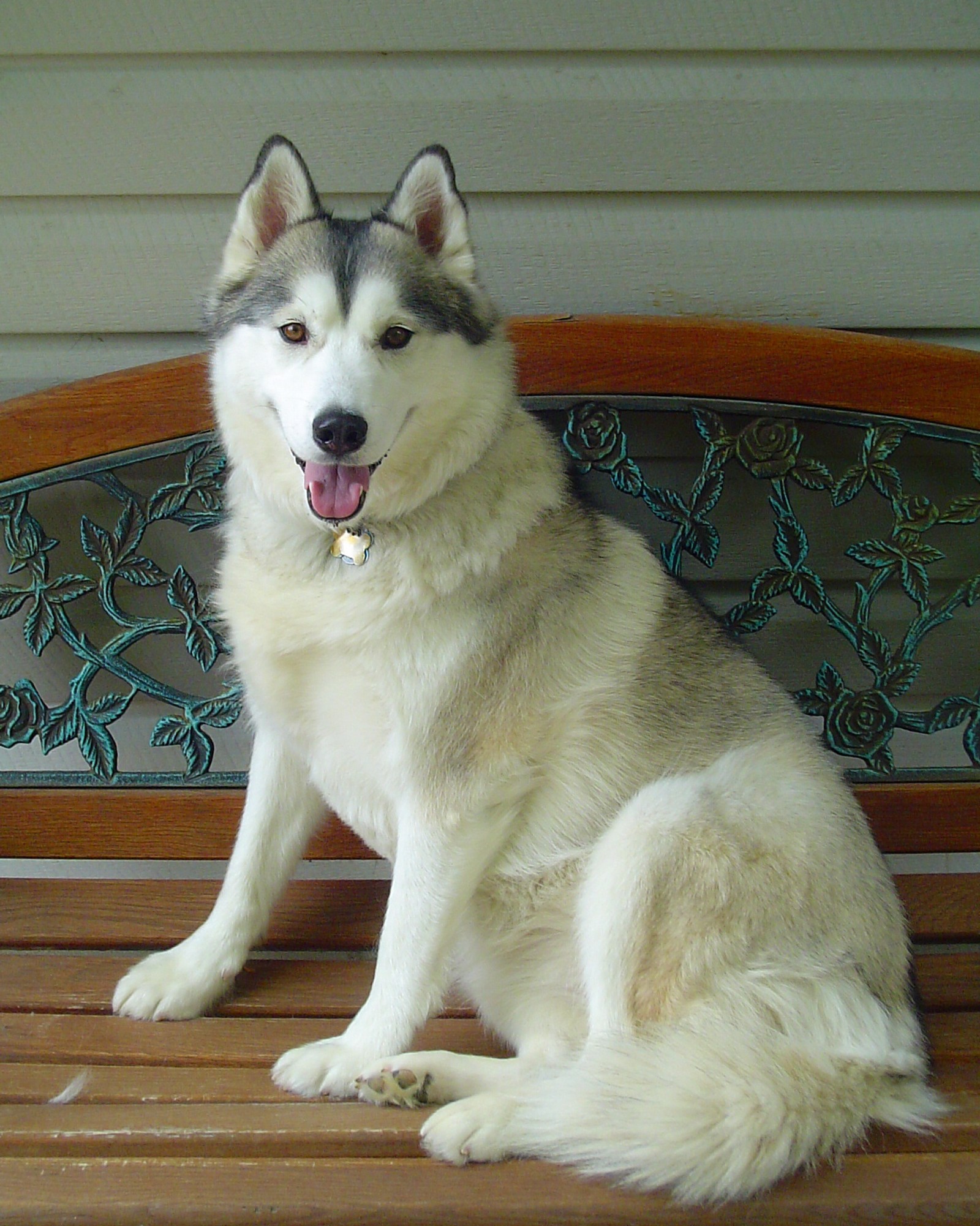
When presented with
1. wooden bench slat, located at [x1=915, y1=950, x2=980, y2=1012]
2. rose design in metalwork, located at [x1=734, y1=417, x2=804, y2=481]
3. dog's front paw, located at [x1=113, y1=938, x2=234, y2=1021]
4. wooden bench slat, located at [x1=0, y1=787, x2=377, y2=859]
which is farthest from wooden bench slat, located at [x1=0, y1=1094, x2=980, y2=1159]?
rose design in metalwork, located at [x1=734, y1=417, x2=804, y2=481]

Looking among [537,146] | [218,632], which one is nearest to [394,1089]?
[218,632]

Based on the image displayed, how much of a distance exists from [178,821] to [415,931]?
864mm

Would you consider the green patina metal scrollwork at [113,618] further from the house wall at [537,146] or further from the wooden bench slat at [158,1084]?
the wooden bench slat at [158,1084]

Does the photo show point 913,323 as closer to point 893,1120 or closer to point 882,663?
point 882,663

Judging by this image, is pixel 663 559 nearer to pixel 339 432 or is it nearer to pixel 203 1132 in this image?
pixel 339 432

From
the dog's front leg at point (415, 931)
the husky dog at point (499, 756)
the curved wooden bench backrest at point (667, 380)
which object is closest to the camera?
Result: the husky dog at point (499, 756)

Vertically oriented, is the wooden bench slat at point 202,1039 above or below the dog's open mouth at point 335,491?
A: below

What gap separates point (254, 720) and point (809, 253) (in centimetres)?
163

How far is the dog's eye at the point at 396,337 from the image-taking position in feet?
5.28

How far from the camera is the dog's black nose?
145 centimetres

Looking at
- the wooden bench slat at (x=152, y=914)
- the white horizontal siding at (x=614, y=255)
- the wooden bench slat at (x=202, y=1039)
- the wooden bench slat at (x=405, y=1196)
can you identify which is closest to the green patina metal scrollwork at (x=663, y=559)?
the wooden bench slat at (x=152, y=914)

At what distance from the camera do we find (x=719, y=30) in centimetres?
222

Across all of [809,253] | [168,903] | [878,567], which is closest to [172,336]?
[168,903]

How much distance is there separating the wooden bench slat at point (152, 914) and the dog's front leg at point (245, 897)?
0.66ft
